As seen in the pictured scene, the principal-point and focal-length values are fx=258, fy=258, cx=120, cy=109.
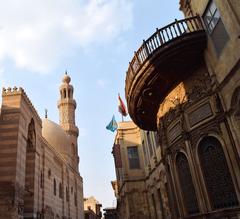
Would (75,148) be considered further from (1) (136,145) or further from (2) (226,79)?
(2) (226,79)

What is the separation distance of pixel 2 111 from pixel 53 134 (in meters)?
16.0

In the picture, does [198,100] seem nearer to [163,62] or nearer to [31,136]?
[163,62]

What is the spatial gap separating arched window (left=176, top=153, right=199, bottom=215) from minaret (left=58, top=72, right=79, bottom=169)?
28407 mm

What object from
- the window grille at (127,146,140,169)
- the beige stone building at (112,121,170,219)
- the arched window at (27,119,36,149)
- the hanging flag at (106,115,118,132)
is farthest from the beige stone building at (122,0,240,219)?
the hanging flag at (106,115,118,132)

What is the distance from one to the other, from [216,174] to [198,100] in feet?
7.88

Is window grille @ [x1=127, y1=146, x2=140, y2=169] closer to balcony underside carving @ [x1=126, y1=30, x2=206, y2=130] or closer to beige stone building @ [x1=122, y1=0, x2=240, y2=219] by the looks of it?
beige stone building @ [x1=122, y1=0, x2=240, y2=219]

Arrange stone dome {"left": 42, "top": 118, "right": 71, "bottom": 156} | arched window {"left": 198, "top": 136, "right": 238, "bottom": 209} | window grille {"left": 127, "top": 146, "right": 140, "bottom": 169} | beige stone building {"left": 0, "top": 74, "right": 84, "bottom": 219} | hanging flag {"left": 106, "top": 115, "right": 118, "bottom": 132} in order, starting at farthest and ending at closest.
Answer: stone dome {"left": 42, "top": 118, "right": 71, "bottom": 156}
hanging flag {"left": 106, "top": 115, "right": 118, "bottom": 132}
window grille {"left": 127, "top": 146, "right": 140, "bottom": 169}
beige stone building {"left": 0, "top": 74, "right": 84, "bottom": 219}
arched window {"left": 198, "top": 136, "right": 238, "bottom": 209}

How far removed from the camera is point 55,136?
102ft

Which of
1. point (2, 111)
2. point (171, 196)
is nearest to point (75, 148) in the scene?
point (2, 111)

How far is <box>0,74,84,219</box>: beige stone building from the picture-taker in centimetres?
1345

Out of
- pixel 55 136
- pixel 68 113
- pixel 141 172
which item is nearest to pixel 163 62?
pixel 141 172

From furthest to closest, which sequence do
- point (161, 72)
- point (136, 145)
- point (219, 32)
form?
point (136, 145) < point (161, 72) < point (219, 32)

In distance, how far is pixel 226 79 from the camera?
729cm

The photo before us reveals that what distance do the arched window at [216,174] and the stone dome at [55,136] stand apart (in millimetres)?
24527
